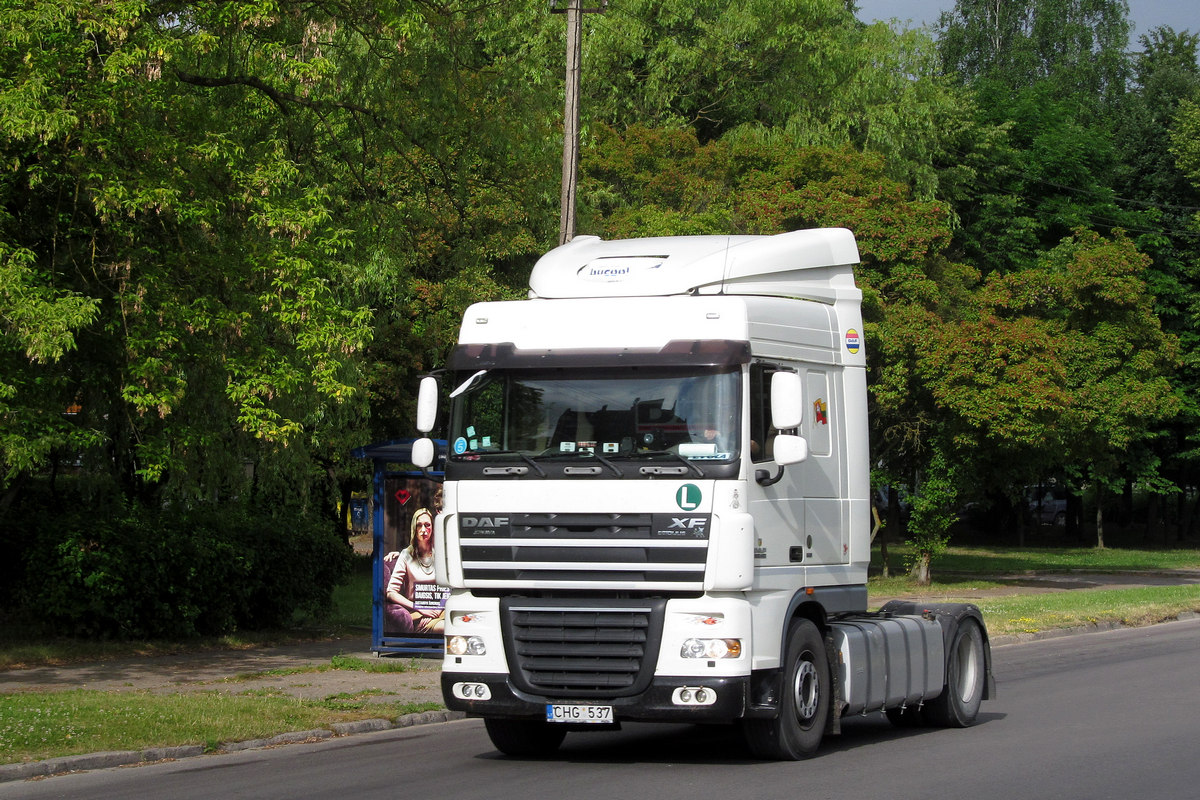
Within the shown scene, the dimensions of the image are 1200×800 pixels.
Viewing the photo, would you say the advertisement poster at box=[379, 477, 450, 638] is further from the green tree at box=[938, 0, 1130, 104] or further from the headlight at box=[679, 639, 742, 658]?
the green tree at box=[938, 0, 1130, 104]

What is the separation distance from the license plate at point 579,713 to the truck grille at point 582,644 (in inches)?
3.9

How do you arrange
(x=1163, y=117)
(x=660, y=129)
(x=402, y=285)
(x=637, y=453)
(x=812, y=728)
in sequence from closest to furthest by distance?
(x=637, y=453)
(x=812, y=728)
(x=402, y=285)
(x=660, y=129)
(x=1163, y=117)

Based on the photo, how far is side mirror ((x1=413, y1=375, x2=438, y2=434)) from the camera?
413 inches

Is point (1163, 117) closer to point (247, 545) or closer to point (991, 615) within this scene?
point (991, 615)

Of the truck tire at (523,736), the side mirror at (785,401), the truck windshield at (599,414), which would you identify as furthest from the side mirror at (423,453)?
the side mirror at (785,401)

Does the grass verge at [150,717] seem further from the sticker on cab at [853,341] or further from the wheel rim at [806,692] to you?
the sticker on cab at [853,341]

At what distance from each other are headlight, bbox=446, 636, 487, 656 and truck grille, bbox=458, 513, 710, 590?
39 cm

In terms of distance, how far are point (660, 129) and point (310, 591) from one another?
20.2m

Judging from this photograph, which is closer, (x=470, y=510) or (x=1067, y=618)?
(x=470, y=510)

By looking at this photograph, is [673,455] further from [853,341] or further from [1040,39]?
[1040,39]

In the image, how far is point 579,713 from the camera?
9.76 m

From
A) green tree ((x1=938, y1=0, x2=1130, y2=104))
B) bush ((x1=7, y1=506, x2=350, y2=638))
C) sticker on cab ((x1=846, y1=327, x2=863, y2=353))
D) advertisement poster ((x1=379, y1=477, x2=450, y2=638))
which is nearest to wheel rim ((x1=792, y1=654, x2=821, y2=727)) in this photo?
sticker on cab ((x1=846, y1=327, x2=863, y2=353))

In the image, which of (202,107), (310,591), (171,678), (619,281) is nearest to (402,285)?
(310,591)

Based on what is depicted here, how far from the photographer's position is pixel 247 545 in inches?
773
